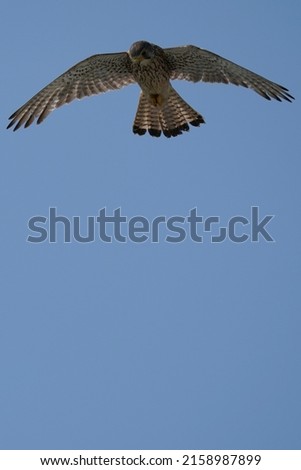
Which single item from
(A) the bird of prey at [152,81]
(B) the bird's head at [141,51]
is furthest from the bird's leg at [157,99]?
(B) the bird's head at [141,51]

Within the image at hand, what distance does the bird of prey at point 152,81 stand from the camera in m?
18.2

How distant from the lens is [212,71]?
18.3m

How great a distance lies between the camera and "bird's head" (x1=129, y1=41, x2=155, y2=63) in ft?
59.2

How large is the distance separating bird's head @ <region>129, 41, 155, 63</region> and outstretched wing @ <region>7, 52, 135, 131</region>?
40 centimetres

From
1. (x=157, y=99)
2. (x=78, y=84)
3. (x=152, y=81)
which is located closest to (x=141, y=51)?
(x=152, y=81)

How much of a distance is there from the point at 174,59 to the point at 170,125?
3.05 feet

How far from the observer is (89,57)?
1841 cm

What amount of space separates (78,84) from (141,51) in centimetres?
112

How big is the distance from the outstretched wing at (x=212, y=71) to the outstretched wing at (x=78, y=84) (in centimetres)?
70

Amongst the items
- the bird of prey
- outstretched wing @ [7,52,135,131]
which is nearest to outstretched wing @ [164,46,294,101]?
the bird of prey

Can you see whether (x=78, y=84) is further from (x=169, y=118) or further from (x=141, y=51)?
(x=169, y=118)

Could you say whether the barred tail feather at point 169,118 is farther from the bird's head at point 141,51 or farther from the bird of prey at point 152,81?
the bird's head at point 141,51
